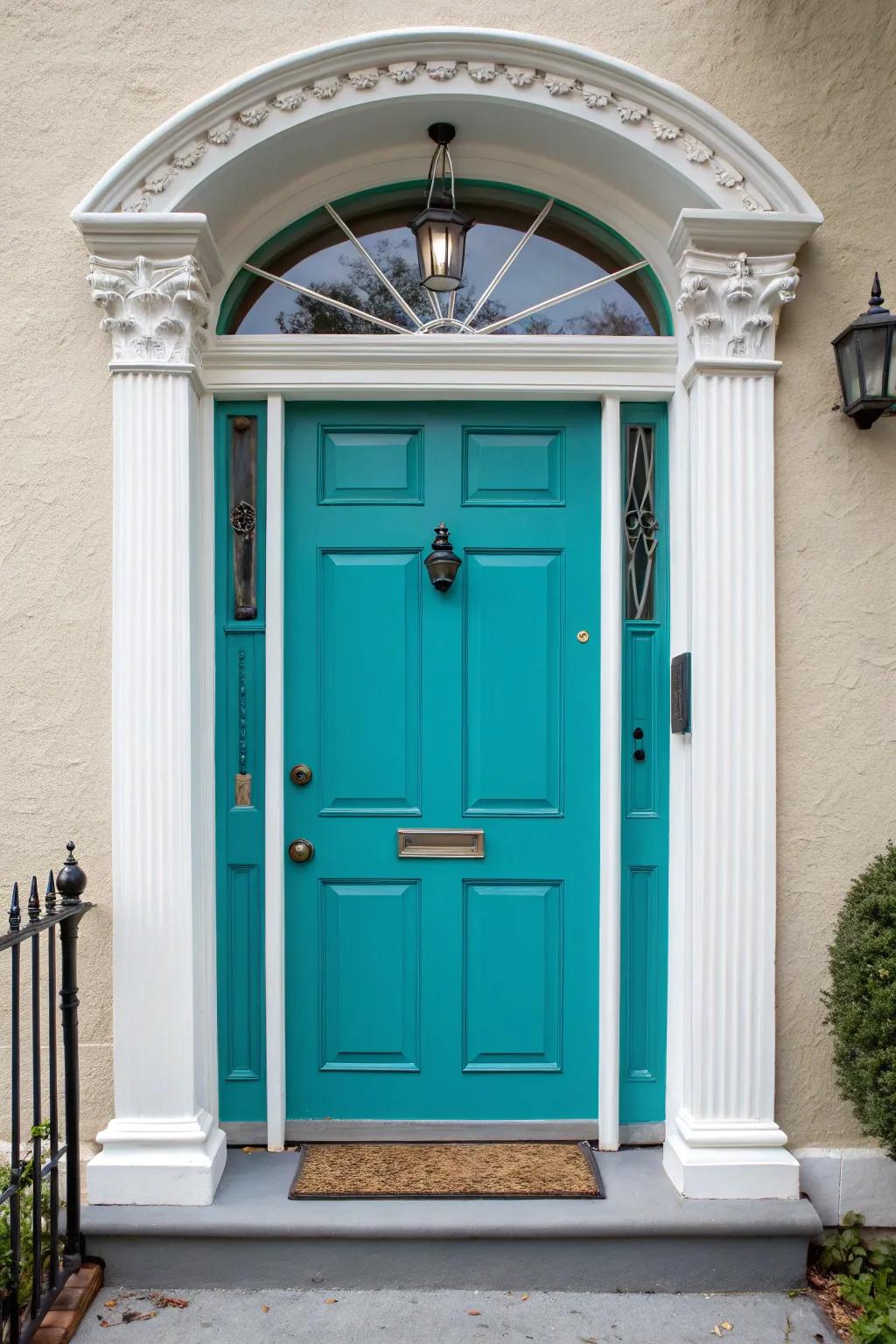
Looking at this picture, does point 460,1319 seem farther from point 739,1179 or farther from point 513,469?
point 513,469

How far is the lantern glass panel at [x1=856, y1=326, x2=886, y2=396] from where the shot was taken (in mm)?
2883

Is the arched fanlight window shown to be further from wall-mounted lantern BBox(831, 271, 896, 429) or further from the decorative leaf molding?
wall-mounted lantern BBox(831, 271, 896, 429)

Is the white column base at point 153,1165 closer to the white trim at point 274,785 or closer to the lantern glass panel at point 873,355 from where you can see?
the white trim at point 274,785

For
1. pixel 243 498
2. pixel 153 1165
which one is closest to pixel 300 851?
pixel 153 1165

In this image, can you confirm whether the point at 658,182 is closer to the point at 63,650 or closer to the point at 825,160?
the point at 825,160

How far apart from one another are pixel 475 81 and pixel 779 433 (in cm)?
149

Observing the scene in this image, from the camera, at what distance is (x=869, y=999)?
8.90 feet

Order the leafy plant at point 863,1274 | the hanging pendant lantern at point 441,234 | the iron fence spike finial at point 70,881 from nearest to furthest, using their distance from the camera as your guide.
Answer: the leafy plant at point 863,1274 → the iron fence spike finial at point 70,881 → the hanging pendant lantern at point 441,234

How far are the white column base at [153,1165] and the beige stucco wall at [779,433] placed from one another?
0.18 meters

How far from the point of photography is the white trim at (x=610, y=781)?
10.5 ft

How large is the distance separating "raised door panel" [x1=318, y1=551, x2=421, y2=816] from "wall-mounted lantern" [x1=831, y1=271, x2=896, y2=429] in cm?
153

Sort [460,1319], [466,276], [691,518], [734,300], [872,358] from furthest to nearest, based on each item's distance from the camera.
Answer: [466,276], [691,518], [734,300], [872,358], [460,1319]

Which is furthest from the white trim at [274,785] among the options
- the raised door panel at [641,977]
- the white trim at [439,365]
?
the raised door panel at [641,977]

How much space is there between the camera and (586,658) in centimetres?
330
